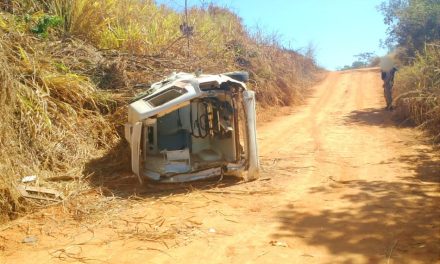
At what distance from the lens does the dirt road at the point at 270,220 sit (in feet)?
11.8

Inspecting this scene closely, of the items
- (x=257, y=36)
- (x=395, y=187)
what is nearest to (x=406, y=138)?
(x=395, y=187)

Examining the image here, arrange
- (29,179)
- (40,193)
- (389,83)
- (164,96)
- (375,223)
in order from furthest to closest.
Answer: (389,83)
(164,96)
(29,179)
(40,193)
(375,223)

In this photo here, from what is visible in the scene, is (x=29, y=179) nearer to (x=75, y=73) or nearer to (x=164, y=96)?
(x=164, y=96)

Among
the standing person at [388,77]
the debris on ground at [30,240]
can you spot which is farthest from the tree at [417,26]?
the debris on ground at [30,240]

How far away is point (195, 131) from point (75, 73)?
9.08 ft

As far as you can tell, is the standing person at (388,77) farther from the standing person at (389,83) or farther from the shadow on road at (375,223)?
the shadow on road at (375,223)

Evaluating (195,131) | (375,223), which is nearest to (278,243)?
(375,223)

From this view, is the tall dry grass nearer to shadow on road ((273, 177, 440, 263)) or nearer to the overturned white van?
shadow on road ((273, 177, 440, 263))

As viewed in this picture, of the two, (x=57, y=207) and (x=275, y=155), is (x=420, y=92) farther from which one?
(x=57, y=207)

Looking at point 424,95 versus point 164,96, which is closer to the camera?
point 164,96

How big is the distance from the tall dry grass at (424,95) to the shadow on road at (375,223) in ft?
12.4

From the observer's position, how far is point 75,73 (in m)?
7.75

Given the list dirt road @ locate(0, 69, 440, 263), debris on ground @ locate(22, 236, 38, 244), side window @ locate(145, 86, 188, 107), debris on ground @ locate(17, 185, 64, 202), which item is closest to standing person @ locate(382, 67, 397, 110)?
dirt road @ locate(0, 69, 440, 263)

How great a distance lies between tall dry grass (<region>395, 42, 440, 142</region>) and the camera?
29.0 feet
